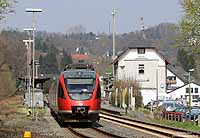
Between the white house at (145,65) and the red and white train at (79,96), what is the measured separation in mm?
65079

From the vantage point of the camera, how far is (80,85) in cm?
3044

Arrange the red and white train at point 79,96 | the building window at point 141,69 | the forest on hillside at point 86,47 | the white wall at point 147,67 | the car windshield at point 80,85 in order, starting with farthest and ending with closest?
1. the forest on hillside at point 86,47
2. the building window at point 141,69
3. the white wall at point 147,67
4. the car windshield at point 80,85
5. the red and white train at point 79,96

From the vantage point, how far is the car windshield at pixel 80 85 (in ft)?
99.3

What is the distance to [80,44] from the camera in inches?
6939

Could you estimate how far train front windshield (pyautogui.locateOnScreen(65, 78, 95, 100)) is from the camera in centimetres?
3016

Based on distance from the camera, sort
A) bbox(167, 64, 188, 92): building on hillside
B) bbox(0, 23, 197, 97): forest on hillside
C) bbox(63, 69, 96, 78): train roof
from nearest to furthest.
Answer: bbox(63, 69, 96, 78): train roof, bbox(167, 64, 188, 92): building on hillside, bbox(0, 23, 197, 97): forest on hillside

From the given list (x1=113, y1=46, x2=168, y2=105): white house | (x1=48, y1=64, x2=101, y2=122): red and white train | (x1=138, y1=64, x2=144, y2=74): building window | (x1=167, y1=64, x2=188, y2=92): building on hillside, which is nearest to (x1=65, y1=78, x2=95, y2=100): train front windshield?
(x1=48, y1=64, x2=101, y2=122): red and white train

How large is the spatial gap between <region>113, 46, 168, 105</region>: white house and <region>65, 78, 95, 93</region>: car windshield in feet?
214

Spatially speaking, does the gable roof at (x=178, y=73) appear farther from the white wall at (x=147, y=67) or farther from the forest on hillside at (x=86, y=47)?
the white wall at (x=147, y=67)

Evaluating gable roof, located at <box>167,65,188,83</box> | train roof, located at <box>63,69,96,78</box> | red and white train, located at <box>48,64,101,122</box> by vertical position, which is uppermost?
gable roof, located at <box>167,65,188,83</box>

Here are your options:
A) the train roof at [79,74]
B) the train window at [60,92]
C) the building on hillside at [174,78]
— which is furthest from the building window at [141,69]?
the train window at [60,92]

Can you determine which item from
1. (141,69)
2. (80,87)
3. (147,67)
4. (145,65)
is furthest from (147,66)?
(80,87)

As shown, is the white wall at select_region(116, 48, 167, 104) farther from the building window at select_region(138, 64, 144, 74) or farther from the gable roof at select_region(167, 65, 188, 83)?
the gable roof at select_region(167, 65, 188, 83)

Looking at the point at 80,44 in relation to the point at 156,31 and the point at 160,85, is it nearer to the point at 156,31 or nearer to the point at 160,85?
the point at 156,31
